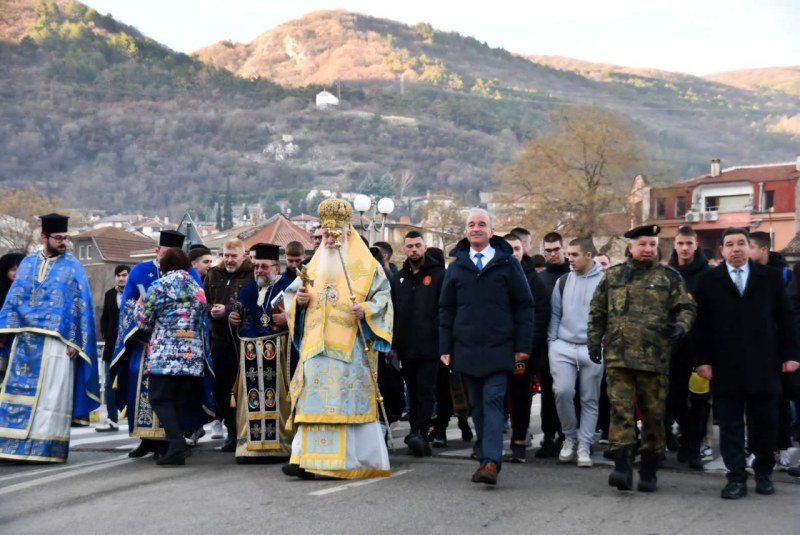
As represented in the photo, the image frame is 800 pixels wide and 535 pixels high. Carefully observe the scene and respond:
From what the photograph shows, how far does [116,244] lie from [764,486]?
102m

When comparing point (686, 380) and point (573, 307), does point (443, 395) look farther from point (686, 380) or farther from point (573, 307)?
point (686, 380)

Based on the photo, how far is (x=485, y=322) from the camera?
9859 millimetres

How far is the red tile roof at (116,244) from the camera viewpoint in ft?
342

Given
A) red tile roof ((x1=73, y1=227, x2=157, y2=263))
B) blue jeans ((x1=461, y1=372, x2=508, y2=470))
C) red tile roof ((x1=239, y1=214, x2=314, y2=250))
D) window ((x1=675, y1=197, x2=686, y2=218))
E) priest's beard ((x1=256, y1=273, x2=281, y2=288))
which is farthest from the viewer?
red tile roof ((x1=73, y1=227, x2=157, y2=263))

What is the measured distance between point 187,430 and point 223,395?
2.15 feet

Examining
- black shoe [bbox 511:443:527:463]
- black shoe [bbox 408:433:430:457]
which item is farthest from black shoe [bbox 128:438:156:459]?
black shoe [bbox 511:443:527:463]

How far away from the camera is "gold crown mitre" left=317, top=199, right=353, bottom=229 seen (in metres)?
10.3

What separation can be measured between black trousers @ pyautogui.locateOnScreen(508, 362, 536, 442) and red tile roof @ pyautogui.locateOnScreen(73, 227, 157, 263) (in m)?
93.7

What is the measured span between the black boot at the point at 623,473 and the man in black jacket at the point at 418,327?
2559 millimetres

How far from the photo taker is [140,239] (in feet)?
381

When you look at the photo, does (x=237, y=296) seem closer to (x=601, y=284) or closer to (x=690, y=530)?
(x=601, y=284)

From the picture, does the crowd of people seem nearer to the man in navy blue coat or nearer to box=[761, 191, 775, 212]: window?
the man in navy blue coat


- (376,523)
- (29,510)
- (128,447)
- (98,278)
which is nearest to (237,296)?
(128,447)

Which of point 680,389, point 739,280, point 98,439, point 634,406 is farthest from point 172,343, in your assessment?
point 739,280
